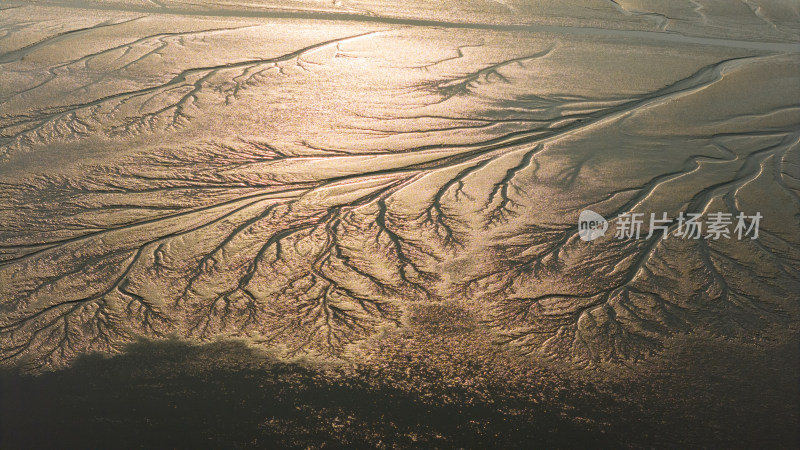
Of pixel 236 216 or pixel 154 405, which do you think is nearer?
pixel 154 405

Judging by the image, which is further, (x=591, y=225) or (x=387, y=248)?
(x=591, y=225)

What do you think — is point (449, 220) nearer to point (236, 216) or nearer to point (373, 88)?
point (236, 216)

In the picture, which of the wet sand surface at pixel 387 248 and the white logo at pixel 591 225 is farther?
the white logo at pixel 591 225

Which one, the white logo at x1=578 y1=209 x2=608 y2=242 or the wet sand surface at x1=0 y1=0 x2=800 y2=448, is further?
the white logo at x1=578 y1=209 x2=608 y2=242

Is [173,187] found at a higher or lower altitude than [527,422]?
higher

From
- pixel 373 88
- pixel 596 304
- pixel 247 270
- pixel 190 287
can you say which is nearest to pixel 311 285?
pixel 247 270
